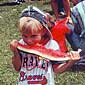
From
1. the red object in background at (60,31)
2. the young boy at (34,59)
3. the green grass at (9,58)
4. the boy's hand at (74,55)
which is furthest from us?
the green grass at (9,58)

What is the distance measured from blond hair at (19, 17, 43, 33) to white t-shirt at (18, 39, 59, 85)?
0.18m

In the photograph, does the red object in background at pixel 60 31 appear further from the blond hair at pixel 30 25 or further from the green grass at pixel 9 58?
the green grass at pixel 9 58

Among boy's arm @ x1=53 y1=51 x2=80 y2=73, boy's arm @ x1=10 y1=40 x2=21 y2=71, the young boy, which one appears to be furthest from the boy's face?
boy's arm @ x1=53 y1=51 x2=80 y2=73

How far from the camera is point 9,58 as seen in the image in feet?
26.1

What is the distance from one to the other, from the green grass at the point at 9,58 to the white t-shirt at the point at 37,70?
8.23 ft

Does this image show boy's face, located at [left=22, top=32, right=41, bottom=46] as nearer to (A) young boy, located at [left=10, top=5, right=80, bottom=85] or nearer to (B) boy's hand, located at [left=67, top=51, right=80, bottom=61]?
(A) young boy, located at [left=10, top=5, right=80, bottom=85]

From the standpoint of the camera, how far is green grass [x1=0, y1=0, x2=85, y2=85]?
21.8 feet

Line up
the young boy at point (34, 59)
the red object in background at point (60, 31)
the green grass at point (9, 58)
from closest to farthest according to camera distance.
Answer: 1. the young boy at point (34, 59)
2. the red object in background at point (60, 31)
3. the green grass at point (9, 58)

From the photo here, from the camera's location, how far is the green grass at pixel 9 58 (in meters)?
6.65

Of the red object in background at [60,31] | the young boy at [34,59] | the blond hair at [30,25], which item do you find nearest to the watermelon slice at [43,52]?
the young boy at [34,59]

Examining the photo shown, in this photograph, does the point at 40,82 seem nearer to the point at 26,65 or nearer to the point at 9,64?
the point at 26,65

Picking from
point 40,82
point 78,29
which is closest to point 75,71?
point 78,29

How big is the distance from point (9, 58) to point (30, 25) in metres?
4.09

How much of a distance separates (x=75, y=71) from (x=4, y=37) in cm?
325
